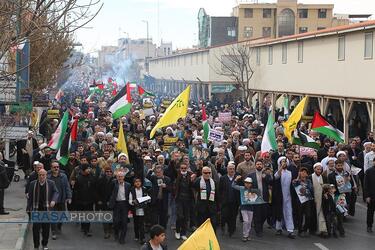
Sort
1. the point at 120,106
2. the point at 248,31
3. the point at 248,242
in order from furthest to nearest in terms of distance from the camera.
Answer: the point at 248,31 < the point at 120,106 < the point at 248,242

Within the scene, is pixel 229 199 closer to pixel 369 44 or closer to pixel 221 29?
pixel 369 44

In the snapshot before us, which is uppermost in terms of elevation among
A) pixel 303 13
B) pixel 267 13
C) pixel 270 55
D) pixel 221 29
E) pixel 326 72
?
pixel 303 13

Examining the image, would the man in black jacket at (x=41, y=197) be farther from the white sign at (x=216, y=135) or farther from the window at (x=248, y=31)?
the window at (x=248, y=31)

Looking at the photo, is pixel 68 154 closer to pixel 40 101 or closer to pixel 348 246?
pixel 348 246

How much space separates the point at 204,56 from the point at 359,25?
33.2 m

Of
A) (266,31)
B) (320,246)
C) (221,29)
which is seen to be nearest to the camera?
(320,246)

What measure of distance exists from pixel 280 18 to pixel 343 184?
70792 mm

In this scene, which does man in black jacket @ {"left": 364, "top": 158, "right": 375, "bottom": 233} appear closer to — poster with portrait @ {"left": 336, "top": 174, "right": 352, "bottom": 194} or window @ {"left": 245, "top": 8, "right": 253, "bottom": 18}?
poster with portrait @ {"left": 336, "top": 174, "right": 352, "bottom": 194}

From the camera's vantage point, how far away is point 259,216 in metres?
14.4

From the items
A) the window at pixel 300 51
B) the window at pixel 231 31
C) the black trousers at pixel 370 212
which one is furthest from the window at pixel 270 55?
the window at pixel 231 31

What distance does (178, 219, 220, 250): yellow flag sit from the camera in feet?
24.5

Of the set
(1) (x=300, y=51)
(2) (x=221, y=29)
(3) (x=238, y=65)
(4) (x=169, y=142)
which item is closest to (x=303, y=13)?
(2) (x=221, y=29)

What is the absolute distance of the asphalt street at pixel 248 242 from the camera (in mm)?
13508

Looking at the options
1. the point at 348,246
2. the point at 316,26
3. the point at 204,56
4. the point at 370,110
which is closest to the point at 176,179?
the point at 348,246
